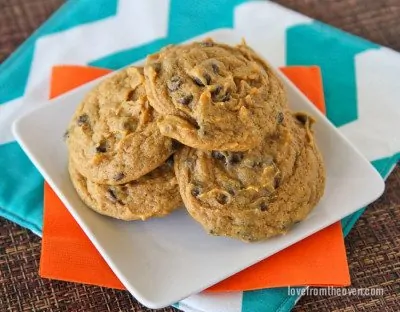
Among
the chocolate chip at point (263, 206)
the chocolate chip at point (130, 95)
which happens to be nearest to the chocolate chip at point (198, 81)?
the chocolate chip at point (130, 95)

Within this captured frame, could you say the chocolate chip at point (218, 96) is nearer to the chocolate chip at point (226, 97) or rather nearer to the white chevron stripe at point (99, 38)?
the chocolate chip at point (226, 97)

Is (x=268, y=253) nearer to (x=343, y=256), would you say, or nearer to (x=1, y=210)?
(x=343, y=256)

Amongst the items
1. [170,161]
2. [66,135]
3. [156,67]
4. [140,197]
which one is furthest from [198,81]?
[66,135]

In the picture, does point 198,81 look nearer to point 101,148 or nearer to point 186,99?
point 186,99

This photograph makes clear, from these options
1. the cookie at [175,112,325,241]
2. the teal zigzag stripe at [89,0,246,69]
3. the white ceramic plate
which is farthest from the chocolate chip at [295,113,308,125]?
the teal zigzag stripe at [89,0,246,69]

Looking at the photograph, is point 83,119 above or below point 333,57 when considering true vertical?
above

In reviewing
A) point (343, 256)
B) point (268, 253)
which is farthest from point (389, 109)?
point (268, 253)

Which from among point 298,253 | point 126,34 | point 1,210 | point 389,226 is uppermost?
point 126,34
